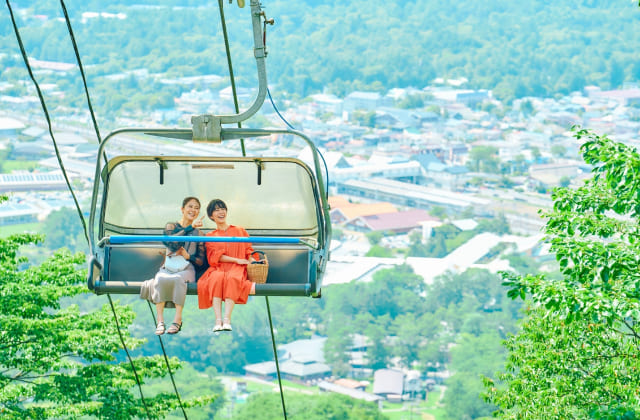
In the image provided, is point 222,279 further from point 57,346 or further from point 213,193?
point 57,346

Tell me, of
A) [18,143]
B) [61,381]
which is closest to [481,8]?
[18,143]

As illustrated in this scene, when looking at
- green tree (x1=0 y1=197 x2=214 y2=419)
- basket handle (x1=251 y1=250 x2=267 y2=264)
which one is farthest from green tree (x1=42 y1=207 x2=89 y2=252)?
basket handle (x1=251 y1=250 x2=267 y2=264)

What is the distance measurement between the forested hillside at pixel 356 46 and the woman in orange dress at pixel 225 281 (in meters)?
123

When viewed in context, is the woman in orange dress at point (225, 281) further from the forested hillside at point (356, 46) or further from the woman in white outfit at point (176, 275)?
the forested hillside at point (356, 46)

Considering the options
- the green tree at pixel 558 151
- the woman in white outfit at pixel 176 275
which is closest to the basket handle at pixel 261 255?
the woman in white outfit at pixel 176 275

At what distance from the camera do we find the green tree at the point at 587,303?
472 cm

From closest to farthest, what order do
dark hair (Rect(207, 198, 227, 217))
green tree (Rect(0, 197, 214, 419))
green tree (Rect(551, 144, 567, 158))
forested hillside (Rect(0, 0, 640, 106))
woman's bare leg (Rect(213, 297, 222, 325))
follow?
woman's bare leg (Rect(213, 297, 222, 325)) < dark hair (Rect(207, 198, 227, 217)) < green tree (Rect(0, 197, 214, 419)) < green tree (Rect(551, 144, 567, 158)) < forested hillside (Rect(0, 0, 640, 106))

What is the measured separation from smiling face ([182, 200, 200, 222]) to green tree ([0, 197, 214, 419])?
398cm

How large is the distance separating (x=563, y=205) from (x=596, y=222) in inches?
18.3

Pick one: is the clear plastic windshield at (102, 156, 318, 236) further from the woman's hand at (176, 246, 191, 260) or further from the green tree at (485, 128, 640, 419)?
the green tree at (485, 128, 640, 419)

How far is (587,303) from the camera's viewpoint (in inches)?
179

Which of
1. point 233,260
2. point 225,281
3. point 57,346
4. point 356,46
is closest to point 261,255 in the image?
point 233,260

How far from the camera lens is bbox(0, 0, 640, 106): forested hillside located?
429ft

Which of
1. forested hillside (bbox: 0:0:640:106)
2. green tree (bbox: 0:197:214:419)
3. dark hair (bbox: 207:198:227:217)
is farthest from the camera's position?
forested hillside (bbox: 0:0:640:106)
